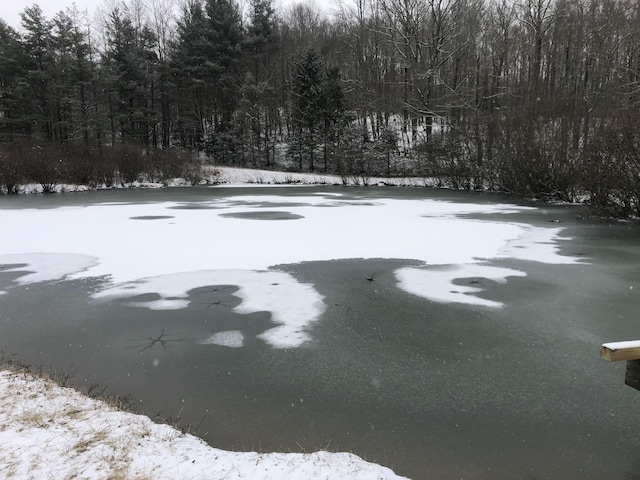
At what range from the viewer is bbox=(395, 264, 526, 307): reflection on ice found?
699 cm

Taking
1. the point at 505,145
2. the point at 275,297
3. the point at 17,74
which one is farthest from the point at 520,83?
the point at 17,74

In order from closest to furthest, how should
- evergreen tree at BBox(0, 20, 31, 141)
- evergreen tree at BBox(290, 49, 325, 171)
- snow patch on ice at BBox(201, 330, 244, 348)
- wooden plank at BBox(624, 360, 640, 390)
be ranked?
1. wooden plank at BBox(624, 360, 640, 390)
2. snow patch on ice at BBox(201, 330, 244, 348)
3. evergreen tree at BBox(0, 20, 31, 141)
4. evergreen tree at BBox(290, 49, 325, 171)

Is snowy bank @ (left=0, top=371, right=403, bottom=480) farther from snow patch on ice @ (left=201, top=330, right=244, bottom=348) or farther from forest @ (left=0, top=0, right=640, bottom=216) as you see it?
forest @ (left=0, top=0, right=640, bottom=216)

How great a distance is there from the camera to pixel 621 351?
3.16 meters

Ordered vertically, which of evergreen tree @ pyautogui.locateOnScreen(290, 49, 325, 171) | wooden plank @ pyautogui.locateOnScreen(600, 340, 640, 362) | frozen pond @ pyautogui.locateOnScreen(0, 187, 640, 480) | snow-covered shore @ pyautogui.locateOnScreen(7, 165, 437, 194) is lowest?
frozen pond @ pyautogui.locateOnScreen(0, 187, 640, 480)

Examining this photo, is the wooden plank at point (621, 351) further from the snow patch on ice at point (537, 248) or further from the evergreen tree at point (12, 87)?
the evergreen tree at point (12, 87)

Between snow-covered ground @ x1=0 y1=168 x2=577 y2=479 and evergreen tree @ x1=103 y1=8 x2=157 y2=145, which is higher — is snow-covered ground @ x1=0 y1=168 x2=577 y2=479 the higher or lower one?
the lower one

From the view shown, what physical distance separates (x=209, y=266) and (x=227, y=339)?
141 inches

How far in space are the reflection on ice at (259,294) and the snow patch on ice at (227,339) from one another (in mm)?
309

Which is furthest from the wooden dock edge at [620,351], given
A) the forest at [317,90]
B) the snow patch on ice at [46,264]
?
the forest at [317,90]

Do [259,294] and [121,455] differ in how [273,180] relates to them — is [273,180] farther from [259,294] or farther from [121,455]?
[121,455]

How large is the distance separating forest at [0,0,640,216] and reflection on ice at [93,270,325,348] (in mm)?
16617

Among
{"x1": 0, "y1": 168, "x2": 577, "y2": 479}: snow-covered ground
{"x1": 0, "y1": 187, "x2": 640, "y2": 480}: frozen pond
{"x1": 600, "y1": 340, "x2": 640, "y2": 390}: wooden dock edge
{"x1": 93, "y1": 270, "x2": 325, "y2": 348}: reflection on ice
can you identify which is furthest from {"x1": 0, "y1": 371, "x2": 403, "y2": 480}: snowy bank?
{"x1": 93, "y1": 270, "x2": 325, "y2": 348}: reflection on ice

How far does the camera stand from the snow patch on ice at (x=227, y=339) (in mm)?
5469
